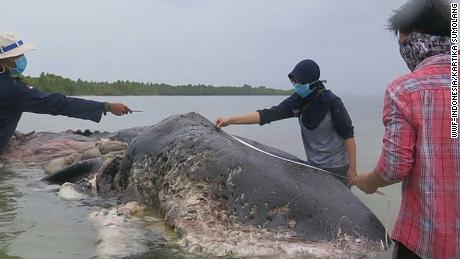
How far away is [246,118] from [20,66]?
138 inches

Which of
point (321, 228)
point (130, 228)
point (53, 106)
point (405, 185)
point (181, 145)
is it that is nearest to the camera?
point (405, 185)

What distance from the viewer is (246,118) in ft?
18.6

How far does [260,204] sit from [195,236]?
609 millimetres

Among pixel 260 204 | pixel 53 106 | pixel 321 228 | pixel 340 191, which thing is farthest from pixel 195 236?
pixel 53 106

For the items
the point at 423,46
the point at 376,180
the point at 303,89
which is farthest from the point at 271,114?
the point at 423,46

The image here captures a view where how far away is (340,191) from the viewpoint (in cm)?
466

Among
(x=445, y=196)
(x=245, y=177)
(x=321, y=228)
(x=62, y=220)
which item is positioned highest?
(x=445, y=196)

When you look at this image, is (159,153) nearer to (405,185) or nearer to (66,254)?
(66,254)

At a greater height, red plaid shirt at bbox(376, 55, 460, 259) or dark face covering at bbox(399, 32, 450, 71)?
dark face covering at bbox(399, 32, 450, 71)

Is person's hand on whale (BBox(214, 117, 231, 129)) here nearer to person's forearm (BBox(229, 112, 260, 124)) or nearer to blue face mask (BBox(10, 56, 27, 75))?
person's forearm (BBox(229, 112, 260, 124))

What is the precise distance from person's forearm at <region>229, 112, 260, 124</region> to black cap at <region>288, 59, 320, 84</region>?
1.93ft

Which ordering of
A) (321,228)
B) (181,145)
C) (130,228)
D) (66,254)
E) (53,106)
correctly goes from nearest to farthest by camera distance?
(321,228)
(66,254)
(130,228)
(181,145)
(53,106)

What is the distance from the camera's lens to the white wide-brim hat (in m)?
6.99

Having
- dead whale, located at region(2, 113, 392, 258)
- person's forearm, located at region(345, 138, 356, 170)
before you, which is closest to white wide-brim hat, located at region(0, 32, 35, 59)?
dead whale, located at region(2, 113, 392, 258)
